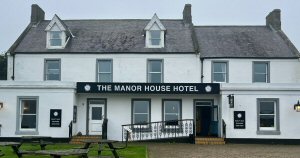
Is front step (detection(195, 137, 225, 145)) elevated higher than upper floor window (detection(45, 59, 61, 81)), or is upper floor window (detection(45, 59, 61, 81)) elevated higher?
upper floor window (detection(45, 59, 61, 81))

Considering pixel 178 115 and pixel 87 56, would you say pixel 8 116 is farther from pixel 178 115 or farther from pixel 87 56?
pixel 178 115

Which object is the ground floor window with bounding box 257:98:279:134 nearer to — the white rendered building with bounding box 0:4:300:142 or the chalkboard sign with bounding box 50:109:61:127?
the white rendered building with bounding box 0:4:300:142

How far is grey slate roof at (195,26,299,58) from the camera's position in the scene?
27.1m

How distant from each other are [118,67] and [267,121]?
955 cm

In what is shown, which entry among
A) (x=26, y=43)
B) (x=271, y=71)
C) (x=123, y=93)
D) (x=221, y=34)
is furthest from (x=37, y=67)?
(x=271, y=71)

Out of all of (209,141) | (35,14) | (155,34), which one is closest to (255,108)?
(209,141)

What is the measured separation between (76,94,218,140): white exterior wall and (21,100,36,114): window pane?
2601 mm

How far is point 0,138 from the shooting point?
23.3 meters

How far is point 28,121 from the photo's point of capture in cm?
2378

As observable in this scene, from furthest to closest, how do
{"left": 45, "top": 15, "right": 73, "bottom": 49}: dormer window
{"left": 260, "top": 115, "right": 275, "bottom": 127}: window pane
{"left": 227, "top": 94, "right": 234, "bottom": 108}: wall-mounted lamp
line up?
1. {"left": 45, "top": 15, "right": 73, "bottom": 49}: dormer window
2. {"left": 260, "top": 115, "right": 275, "bottom": 127}: window pane
3. {"left": 227, "top": 94, "right": 234, "bottom": 108}: wall-mounted lamp

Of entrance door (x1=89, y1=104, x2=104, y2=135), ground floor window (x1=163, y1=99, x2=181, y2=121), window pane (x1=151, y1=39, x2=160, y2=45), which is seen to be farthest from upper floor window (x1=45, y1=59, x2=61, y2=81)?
ground floor window (x1=163, y1=99, x2=181, y2=121)

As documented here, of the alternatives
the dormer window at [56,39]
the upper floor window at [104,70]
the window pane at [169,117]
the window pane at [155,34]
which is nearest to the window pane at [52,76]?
the dormer window at [56,39]

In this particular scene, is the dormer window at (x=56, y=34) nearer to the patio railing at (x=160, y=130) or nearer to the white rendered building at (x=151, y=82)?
the white rendered building at (x=151, y=82)

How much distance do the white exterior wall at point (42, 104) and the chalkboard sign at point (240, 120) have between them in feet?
29.9
